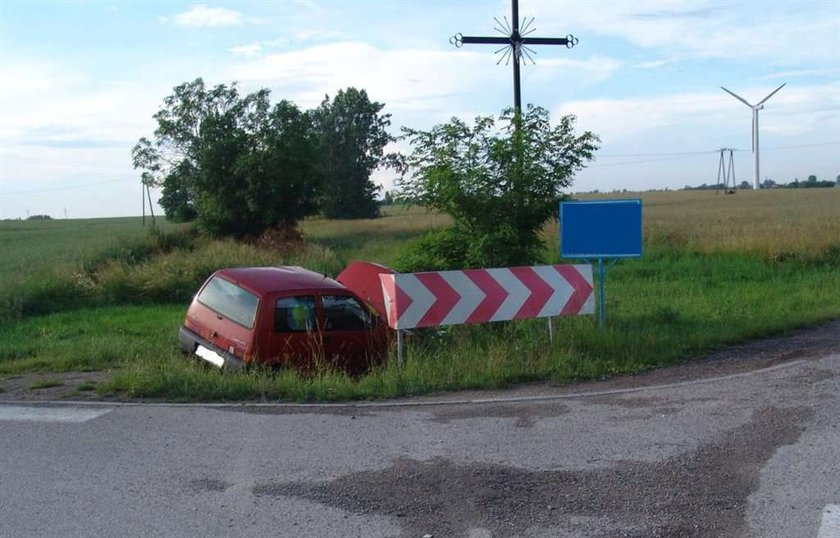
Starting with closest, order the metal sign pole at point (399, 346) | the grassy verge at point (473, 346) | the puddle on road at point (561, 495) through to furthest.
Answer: the puddle on road at point (561, 495) → the grassy verge at point (473, 346) → the metal sign pole at point (399, 346)

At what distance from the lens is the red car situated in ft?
34.5

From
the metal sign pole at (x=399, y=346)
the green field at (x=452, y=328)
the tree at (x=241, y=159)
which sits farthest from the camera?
the tree at (x=241, y=159)

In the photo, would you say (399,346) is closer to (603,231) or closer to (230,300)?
(230,300)

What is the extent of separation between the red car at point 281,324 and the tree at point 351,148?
62.4 m

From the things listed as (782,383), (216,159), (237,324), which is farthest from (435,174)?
(216,159)

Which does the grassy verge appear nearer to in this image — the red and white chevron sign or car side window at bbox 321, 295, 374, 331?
the red and white chevron sign

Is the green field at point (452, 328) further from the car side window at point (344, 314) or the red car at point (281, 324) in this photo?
the car side window at point (344, 314)

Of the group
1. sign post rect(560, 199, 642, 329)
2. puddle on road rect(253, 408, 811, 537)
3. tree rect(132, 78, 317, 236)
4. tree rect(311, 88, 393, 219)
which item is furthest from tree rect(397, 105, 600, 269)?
tree rect(311, 88, 393, 219)

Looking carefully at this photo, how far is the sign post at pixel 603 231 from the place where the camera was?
1229 cm

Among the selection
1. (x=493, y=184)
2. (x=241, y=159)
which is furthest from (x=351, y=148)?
(x=493, y=184)

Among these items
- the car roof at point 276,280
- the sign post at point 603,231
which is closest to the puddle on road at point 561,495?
the car roof at point 276,280

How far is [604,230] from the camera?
12.4 metres

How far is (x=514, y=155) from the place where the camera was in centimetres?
1285

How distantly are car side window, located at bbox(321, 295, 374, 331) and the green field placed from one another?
29.4 inches
